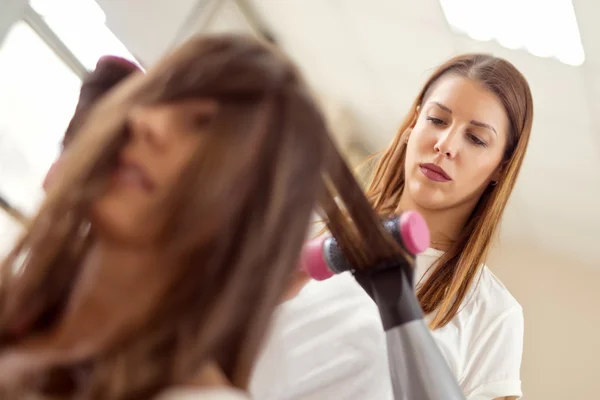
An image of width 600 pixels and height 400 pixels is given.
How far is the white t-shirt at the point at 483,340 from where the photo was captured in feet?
1.95

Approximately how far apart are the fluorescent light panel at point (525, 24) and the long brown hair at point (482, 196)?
0.38 metres

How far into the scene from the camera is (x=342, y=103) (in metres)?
1.58

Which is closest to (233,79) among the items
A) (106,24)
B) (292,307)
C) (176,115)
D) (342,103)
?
(176,115)

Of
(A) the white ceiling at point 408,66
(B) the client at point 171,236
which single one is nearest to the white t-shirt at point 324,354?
(B) the client at point 171,236

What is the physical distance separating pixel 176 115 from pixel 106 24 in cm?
108

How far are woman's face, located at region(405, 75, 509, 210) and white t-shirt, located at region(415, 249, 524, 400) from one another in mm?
65

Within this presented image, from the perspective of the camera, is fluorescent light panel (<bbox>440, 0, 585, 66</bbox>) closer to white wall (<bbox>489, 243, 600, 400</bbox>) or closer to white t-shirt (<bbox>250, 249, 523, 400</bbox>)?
white t-shirt (<bbox>250, 249, 523, 400</bbox>)

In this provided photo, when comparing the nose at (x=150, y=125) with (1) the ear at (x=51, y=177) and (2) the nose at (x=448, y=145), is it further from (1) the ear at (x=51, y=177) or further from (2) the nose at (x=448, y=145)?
(2) the nose at (x=448, y=145)

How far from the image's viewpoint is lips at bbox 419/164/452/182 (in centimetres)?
62

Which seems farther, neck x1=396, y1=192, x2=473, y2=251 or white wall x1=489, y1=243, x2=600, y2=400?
white wall x1=489, y1=243, x2=600, y2=400

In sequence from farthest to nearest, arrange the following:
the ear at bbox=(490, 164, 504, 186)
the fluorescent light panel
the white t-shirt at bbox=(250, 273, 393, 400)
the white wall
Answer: the white wall → the fluorescent light panel → the ear at bbox=(490, 164, 504, 186) → the white t-shirt at bbox=(250, 273, 393, 400)

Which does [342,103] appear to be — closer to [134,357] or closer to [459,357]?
[459,357]

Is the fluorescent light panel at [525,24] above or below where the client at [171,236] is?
below

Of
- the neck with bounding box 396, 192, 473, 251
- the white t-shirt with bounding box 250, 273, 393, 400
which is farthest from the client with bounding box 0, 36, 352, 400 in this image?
the neck with bounding box 396, 192, 473, 251
